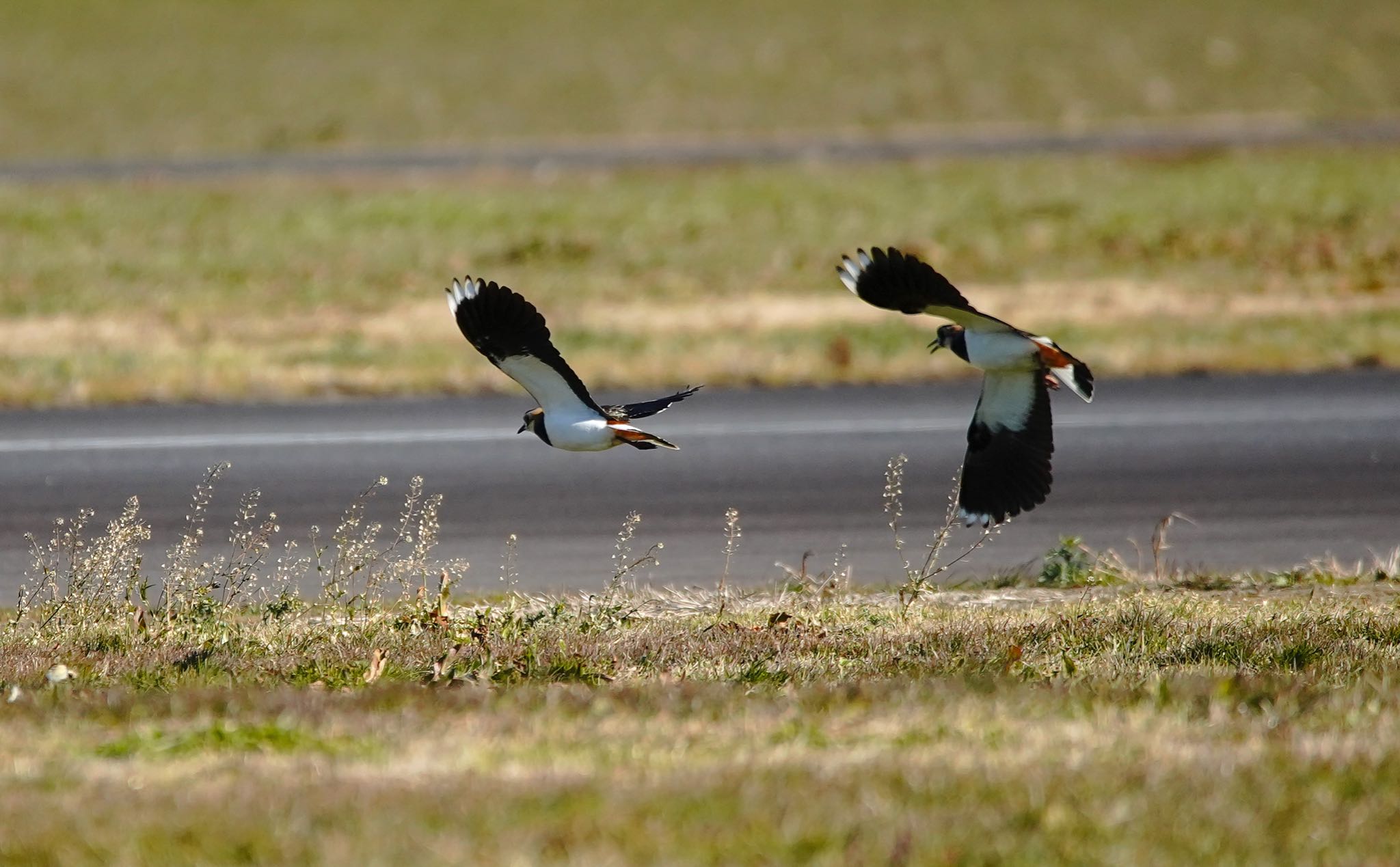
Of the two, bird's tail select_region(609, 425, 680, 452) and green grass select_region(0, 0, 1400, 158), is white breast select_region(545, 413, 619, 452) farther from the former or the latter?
green grass select_region(0, 0, 1400, 158)

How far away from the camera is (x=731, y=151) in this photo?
32594 millimetres

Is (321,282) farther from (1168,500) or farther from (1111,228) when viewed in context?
(1168,500)

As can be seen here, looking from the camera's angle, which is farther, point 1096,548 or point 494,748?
point 1096,548

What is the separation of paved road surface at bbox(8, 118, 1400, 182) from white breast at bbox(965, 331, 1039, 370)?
23.1 m

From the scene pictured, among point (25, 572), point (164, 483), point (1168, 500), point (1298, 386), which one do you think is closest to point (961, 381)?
point (1298, 386)

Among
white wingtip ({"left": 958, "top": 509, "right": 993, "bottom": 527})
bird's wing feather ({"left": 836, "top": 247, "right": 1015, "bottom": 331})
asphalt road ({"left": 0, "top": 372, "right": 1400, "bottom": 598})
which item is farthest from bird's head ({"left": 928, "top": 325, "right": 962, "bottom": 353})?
asphalt road ({"left": 0, "top": 372, "right": 1400, "bottom": 598})

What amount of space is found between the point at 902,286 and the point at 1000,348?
0.60 meters

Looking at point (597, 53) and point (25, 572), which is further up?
point (597, 53)

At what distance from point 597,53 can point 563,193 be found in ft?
76.3

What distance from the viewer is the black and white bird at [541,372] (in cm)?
659

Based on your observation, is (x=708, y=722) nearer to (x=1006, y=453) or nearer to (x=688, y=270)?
(x=1006, y=453)

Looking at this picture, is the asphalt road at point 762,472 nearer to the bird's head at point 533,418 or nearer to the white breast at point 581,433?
the bird's head at point 533,418

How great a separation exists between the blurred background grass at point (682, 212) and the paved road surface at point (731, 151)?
1.70m

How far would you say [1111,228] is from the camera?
2138 cm
